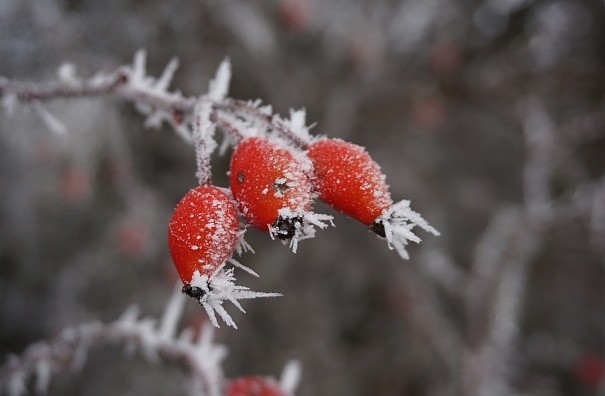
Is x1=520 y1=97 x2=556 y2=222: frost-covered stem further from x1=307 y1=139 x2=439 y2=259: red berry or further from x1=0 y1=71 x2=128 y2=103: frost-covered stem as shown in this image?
x1=0 y1=71 x2=128 y2=103: frost-covered stem

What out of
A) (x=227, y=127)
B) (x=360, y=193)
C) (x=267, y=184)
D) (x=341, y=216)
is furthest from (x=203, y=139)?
(x=341, y=216)

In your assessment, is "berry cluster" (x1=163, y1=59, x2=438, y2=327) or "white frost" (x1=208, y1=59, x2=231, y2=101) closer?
"berry cluster" (x1=163, y1=59, x2=438, y2=327)

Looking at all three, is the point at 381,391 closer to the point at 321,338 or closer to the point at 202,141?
the point at 321,338

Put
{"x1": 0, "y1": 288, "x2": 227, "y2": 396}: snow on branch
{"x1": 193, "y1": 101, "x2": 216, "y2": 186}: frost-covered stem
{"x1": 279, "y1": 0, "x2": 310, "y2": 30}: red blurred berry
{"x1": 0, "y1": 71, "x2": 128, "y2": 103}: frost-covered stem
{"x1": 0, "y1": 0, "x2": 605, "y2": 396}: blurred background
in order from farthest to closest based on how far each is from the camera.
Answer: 1. {"x1": 279, "y1": 0, "x2": 310, "y2": 30}: red blurred berry
2. {"x1": 0, "y1": 0, "x2": 605, "y2": 396}: blurred background
3. {"x1": 0, "y1": 288, "x2": 227, "y2": 396}: snow on branch
4. {"x1": 0, "y1": 71, "x2": 128, "y2": 103}: frost-covered stem
5. {"x1": 193, "y1": 101, "x2": 216, "y2": 186}: frost-covered stem

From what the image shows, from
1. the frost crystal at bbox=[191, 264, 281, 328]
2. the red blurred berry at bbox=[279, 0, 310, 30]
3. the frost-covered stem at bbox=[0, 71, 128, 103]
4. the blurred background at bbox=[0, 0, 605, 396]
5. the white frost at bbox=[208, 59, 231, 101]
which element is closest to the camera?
the frost crystal at bbox=[191, 264, 281, 328]

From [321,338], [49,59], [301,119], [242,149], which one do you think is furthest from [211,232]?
[321,338]

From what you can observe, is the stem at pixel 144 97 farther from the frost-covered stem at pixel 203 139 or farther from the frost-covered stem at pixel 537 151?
the frost-covered stem at pixel 537 151

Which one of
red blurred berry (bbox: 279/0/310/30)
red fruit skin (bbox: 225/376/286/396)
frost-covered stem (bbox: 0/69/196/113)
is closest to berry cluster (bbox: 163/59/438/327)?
frost-covered stem (bbox: 0/69/196/113)
